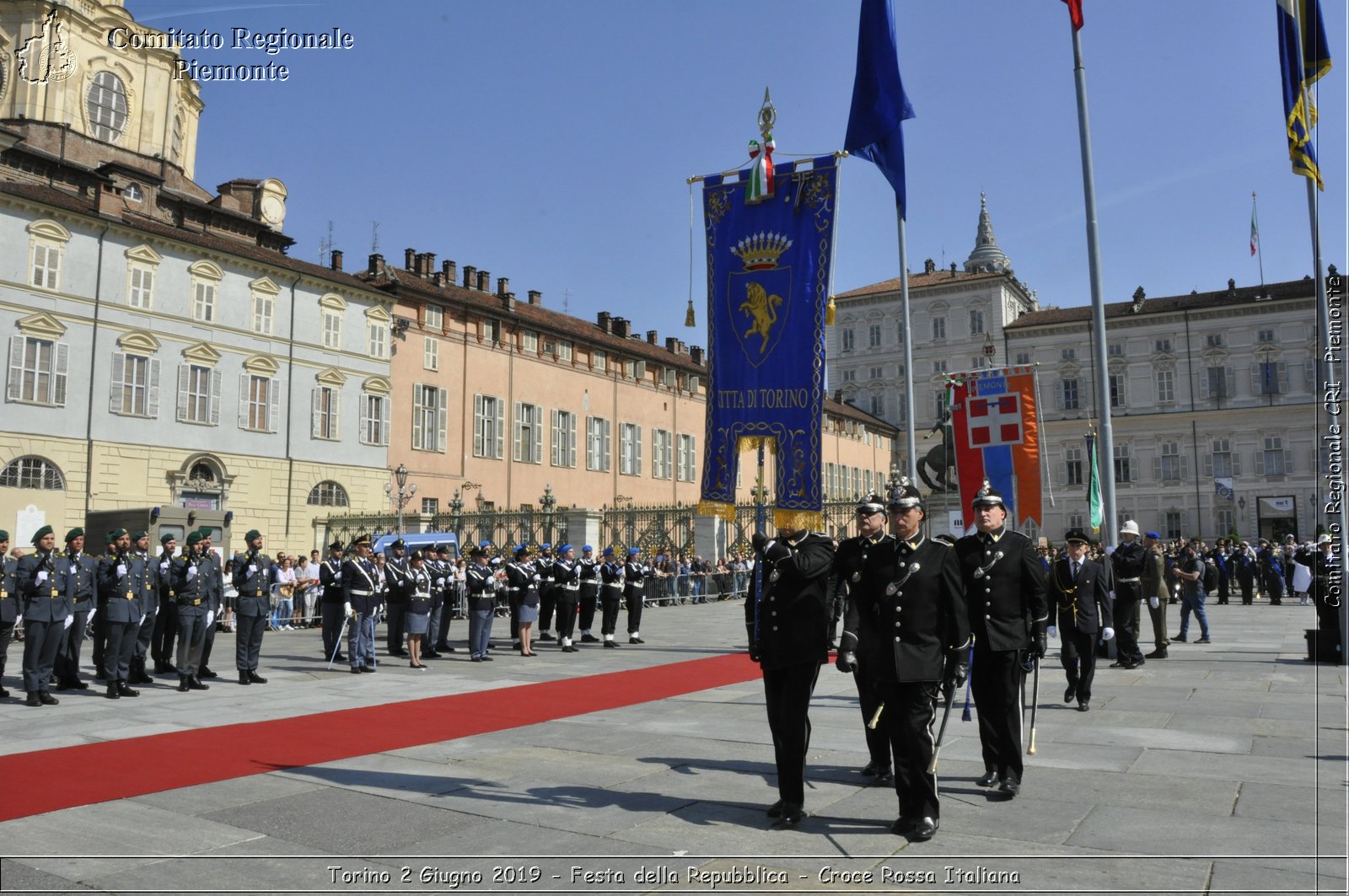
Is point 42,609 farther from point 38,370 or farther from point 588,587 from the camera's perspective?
point 38,370

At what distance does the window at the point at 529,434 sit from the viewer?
4484 cm

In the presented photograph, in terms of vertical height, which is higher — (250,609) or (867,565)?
(867,565)

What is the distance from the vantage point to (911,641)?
18.3 ft

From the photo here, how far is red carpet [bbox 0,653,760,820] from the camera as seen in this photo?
6.58m

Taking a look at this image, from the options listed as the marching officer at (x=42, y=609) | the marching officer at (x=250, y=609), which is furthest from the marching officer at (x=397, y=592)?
the marching officer at (x=42, y=609)

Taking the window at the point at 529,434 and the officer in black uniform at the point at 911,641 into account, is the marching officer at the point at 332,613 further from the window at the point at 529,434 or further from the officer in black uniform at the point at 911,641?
the window at the point at 529,434

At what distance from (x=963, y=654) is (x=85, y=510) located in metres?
29.6

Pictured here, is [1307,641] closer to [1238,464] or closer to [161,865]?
[161,865]

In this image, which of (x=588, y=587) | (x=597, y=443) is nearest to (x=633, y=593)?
(x=588, y=587)

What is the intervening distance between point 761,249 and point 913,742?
600 centimetres

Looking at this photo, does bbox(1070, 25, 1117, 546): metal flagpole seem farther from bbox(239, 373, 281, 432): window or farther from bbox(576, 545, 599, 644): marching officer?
bbox(239, 373, 281, 432): window

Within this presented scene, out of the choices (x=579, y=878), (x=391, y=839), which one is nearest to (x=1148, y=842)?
(x=579, y=878)

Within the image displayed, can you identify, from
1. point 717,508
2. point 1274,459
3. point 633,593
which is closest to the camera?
point 717,508

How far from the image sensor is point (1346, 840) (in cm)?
515
